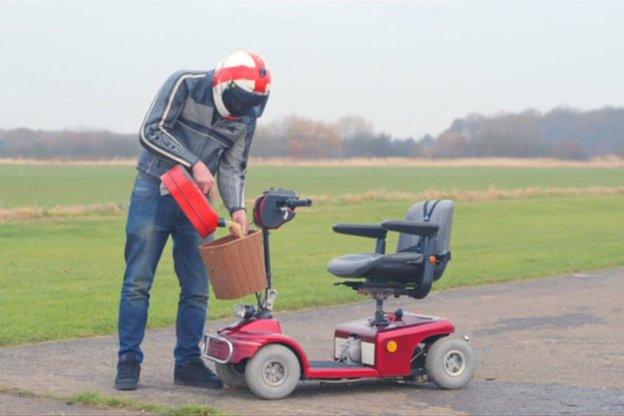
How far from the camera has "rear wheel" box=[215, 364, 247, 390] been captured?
7508mm

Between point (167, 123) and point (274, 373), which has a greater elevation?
point (167, 123)

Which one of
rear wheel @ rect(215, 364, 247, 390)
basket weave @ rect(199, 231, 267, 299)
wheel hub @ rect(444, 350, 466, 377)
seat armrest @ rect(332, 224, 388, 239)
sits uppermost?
seat armrest @ rect(332, 224, 388, 239)

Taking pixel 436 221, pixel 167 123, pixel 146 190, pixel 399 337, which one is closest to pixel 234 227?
pixel 146 190

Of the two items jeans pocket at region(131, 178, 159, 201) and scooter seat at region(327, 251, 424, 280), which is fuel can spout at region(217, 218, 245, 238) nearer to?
jeans pocket at region(131, 178, 159, 201)

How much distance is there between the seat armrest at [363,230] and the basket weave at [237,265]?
1.04 meters

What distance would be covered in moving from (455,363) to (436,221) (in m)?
1.00

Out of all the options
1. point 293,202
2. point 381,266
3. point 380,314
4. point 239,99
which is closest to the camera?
point 239,99

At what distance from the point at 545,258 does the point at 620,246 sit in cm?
340

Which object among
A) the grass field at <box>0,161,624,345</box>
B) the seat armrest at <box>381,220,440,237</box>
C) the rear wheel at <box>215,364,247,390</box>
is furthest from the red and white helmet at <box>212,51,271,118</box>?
the grass field at <box>0,161,624,345</box>

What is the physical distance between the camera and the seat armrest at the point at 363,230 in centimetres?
826

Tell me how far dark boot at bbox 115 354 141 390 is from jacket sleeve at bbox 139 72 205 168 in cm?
135

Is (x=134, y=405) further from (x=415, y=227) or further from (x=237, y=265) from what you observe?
(x=415, y=227)

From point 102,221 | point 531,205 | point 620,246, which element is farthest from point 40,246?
point 531,205

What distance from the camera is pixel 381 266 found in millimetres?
7730
